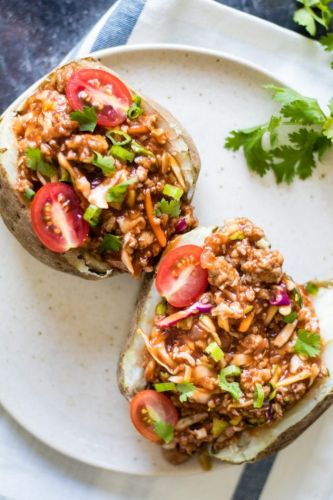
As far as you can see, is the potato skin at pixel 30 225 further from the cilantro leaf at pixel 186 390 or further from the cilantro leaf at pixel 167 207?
the cilantro leaf at pixel 186 390

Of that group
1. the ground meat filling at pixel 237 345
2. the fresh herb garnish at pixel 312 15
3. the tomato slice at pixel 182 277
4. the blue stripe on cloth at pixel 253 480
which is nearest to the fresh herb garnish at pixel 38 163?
the tomato slice at pixel 182 277

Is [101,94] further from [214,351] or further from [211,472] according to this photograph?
[211,472]

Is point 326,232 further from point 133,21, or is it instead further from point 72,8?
point 72,8

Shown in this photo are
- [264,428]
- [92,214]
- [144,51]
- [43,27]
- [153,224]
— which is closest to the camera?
[92,214]

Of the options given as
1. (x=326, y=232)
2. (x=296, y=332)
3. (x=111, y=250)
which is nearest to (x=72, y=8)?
(x=111, y=250)

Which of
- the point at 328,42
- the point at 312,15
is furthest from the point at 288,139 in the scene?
the point at 312,15

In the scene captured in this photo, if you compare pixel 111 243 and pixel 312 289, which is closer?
pixel 111 243

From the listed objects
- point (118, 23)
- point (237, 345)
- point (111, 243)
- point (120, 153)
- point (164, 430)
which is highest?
point (118, 23)
